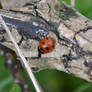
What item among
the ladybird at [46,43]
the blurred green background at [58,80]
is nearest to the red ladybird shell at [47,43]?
the ladybird at [46,43]

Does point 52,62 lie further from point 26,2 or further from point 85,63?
point 26,2

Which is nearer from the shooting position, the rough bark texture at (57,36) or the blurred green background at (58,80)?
the rough bark texture at (57,36)

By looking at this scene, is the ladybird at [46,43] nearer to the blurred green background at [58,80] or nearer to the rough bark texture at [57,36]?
the rough bark texture at [57,36]

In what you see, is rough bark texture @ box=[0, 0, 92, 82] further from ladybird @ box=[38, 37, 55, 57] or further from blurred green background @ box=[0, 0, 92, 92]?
blurred green background @ box=[0, 0, 92, 92]

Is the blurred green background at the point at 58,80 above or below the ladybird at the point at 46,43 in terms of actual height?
below

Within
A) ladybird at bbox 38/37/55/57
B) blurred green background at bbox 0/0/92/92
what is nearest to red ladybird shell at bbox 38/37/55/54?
ladybird at bbox 38/37/55/57

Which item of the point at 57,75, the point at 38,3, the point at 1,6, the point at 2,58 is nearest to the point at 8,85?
the point at 2,58
